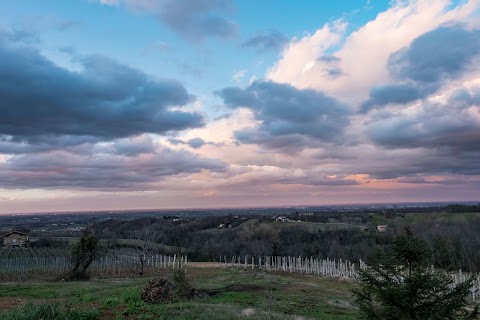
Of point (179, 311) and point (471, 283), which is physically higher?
point (471, 283)

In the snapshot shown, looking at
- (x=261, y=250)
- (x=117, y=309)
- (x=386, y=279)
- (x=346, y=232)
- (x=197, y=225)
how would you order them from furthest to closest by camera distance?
(x=197, y=225)
(x=346, y=232)
(x=261, y=250)
(x=117, y=309)
(x=386, y=279)

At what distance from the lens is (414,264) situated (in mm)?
8859

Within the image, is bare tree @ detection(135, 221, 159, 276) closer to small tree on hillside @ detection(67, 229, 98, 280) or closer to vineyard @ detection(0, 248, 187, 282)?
vineyard @ detection(0, 248, 187, 282)

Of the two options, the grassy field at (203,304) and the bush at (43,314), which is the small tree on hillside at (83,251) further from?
the bush at (43,314)

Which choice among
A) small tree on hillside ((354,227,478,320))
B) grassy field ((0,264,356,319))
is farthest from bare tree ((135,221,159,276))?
small tree on hillside ((354,227,478,320))

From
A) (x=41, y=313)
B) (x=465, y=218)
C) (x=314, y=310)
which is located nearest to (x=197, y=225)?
(x=465, y=218)

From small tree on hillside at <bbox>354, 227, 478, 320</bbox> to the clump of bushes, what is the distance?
11.7 meters

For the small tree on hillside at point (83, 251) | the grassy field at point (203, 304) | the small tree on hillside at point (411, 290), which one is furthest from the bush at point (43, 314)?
the small tree on hillside at point (83, 251)

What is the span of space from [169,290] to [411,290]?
1367 cm

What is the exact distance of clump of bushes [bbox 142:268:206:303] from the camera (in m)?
18.3

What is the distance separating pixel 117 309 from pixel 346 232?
3139 inches

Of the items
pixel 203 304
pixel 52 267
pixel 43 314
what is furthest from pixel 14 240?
pixel 43 314

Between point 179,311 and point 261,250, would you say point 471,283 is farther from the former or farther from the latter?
point 261,250

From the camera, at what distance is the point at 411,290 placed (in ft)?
27.8
